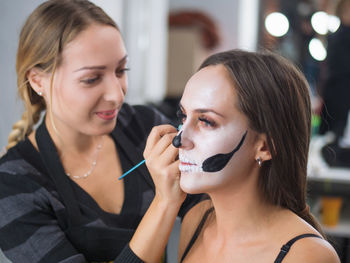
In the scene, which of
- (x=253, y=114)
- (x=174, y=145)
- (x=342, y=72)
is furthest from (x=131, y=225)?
(x=342, y=72)

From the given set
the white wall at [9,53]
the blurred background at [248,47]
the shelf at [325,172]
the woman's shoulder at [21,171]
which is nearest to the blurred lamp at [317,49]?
the blurred background at [248,47]

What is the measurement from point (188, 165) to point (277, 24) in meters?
3.33

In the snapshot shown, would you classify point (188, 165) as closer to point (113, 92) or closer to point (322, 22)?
point (113, 92)

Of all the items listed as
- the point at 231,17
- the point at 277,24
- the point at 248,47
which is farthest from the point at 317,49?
the point at 248,47

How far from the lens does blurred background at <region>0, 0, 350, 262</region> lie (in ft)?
5.66

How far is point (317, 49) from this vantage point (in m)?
3.80

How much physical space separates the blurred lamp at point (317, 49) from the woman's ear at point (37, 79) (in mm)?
2947

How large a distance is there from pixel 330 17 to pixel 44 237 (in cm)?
325

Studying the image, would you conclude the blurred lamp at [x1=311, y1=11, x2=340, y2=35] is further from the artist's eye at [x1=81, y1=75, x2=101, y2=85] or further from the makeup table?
the artist's eye at [x1=81, y1=75, x2=101, y2=85]

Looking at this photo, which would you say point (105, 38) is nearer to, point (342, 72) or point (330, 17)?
point (342, 72)

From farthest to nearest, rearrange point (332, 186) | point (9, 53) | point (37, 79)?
1. point (332, 186)
2. point (9, 53)
3. point (37, 79)

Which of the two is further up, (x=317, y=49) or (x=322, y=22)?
(x=322, y=22)

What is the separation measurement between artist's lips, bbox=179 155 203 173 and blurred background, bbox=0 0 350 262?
387mm

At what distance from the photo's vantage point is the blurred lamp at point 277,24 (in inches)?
159
